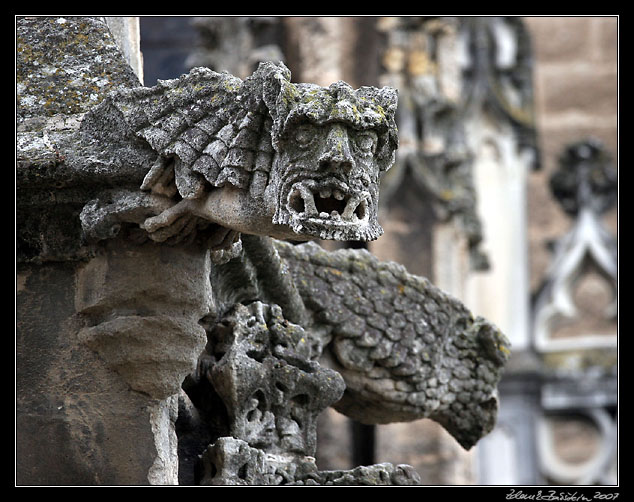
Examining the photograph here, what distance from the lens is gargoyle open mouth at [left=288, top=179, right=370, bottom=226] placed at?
7117 millimetres

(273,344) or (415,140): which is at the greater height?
(415,140)

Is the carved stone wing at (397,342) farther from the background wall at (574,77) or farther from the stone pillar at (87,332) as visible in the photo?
the background wall at (574,77)

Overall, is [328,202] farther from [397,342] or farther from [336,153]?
[397,342]


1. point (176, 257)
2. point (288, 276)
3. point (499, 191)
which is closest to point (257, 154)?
point (176, 257)

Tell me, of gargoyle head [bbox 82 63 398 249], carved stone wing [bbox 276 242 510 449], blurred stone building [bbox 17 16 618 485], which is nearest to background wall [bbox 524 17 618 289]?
blurred stone building [bbox 17 16 618 485]

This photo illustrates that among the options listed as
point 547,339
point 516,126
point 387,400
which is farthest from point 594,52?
point 387,400

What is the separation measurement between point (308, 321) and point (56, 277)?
45.1 inches

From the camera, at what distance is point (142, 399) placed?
7773 mm

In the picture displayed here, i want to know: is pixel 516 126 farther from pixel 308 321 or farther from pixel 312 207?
pixel 312 207

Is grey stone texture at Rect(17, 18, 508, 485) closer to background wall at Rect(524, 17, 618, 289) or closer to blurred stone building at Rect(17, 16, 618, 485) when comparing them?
blurred stone building at Rect(17, 16, 618, 485)

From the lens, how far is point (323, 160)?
23.4ft

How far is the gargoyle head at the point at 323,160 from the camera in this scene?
23.4 feet

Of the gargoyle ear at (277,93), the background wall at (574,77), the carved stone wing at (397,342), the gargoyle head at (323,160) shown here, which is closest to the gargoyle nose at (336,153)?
the gargoyle head at (323,160)

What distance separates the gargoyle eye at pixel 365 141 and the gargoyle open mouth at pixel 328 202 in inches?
5.3
